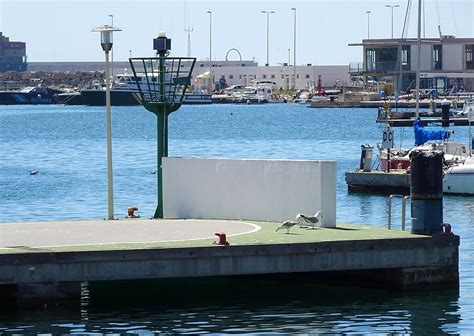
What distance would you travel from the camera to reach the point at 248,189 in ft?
89.1

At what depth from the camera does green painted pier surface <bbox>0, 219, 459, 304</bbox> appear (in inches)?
896

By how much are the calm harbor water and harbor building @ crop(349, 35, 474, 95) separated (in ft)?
157

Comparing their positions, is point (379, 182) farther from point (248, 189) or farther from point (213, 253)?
point (213, 253)

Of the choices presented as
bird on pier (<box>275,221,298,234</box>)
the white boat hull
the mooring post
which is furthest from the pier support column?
the white boat hull

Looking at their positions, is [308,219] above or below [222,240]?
above

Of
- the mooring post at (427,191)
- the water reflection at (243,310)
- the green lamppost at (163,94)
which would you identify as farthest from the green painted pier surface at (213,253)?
the green lamppost at (163,94)

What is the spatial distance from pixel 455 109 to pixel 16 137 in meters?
43.8

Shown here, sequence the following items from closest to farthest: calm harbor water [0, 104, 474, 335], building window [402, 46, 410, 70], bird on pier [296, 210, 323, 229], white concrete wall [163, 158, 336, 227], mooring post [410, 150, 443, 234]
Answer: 1. calm harbor water [0, 104, 474, 335]
2. mooring post [410, 150, 443, 234]
3. bird on pier [296, 210, 323, 229]
4. white concrete wall [163, 158, 336, 227]
5. building window [402, 46, 410, 70]

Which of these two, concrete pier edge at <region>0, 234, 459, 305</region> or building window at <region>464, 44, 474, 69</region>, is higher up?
building window at <region>464, 44, 474, 69</region>

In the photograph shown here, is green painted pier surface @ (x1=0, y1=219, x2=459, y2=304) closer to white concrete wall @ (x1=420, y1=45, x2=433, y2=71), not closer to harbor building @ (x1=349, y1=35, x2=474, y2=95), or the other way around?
harbor building @ (x1=349, y1=35, x2=474, y2=95)

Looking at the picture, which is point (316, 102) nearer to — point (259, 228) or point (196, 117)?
point (196, 117)

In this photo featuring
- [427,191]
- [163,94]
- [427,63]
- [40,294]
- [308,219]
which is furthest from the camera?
[427,63]

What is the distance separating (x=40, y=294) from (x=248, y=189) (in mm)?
5567

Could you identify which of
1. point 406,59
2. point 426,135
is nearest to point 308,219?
point 426,135
